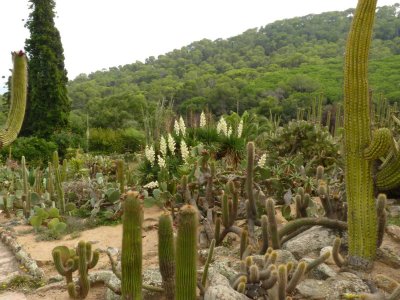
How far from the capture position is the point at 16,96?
4789 millimetres

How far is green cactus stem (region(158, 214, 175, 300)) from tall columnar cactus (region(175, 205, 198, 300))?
196mm

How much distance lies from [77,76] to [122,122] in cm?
3744

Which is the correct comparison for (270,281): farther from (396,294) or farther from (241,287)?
(396,294)

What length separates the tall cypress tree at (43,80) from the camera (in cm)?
1848

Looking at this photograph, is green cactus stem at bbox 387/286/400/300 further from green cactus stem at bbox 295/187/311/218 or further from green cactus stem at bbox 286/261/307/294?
Answer: green cactus stem at bbox 295/187/311/218

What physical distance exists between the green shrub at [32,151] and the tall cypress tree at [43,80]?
3926 millimetres

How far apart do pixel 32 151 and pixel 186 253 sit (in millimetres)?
12527

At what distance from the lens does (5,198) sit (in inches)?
266

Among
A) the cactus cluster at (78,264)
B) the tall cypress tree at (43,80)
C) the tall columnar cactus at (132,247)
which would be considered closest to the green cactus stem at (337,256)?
the tall columnar cactus at (132,247)

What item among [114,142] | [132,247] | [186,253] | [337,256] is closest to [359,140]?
[337,256]

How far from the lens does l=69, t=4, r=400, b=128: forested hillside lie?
2772cm

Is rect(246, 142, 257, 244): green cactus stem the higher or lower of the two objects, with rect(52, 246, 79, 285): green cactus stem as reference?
higher

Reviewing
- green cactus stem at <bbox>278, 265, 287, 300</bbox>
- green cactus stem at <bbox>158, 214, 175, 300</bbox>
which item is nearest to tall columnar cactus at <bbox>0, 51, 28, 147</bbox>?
green cactus stem at <bbox>158, 214, 175, 300</bbox>

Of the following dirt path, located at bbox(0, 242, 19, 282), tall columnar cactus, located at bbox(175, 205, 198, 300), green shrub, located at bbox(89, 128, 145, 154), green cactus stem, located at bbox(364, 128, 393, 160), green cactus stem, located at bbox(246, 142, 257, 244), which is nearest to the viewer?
tall columnar cactus, located at bbox(175, 205, 198, 300)
